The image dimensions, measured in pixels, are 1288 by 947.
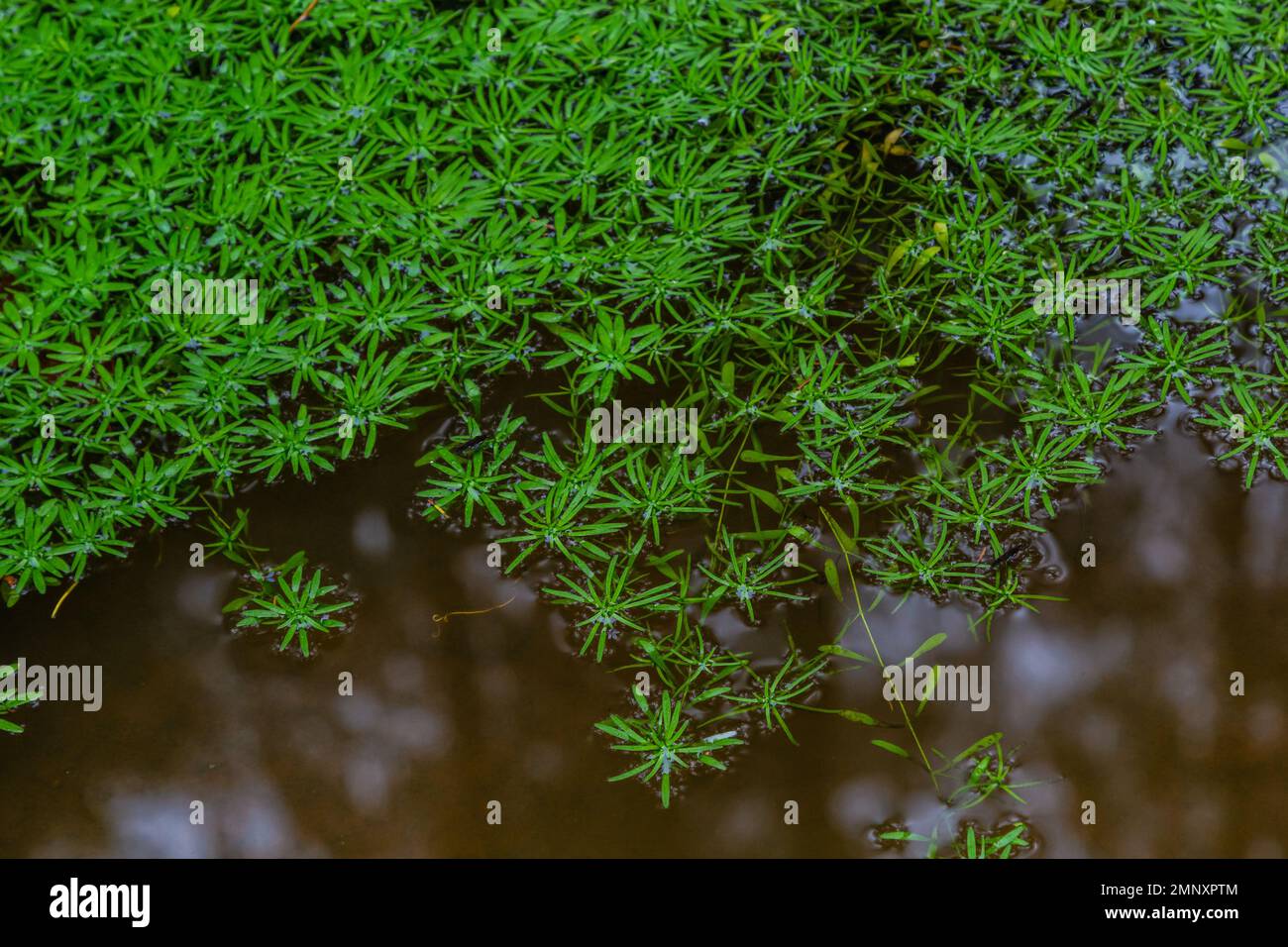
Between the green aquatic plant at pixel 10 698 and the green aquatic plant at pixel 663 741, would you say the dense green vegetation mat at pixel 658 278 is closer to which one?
the green aquatic plant at pixel 663 741

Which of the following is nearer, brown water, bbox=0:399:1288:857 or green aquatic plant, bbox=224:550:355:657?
brown water, bbox=0:399:1288:857

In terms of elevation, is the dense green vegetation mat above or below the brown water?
above

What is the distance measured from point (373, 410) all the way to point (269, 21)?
136cm

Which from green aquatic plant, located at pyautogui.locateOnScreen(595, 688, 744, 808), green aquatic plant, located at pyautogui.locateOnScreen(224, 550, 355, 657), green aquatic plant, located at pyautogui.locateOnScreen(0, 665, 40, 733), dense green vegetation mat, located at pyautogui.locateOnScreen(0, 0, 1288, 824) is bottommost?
green aquatic plant, located at pyautogui.locateOnScreen(595, 688, 744, 808)

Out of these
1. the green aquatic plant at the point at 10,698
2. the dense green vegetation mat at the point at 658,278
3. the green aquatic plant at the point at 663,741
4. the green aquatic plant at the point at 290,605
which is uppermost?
the dense green vegetation mat at the point at 658,278

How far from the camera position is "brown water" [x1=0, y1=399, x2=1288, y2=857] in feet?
7.86

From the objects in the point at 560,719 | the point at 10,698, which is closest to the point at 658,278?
the point at 560,719

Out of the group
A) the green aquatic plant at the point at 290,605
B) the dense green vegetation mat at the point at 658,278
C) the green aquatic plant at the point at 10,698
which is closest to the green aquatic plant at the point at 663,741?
the dense green vegetation mat at the point at 658,278

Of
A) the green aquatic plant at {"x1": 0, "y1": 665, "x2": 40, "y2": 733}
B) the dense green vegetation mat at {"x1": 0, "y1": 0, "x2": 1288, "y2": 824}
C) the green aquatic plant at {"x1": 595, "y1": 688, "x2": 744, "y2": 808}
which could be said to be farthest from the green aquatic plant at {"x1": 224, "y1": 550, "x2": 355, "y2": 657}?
the green aquatic plant at {"x1": 595, "y1": 688, "x2": 744, "y2": 808}

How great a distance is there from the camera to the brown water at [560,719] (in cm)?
240

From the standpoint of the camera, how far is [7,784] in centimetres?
242

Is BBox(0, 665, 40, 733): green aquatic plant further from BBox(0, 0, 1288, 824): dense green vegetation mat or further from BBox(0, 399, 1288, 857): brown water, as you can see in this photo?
BBox(0, 0, 1288, 824): dense green vegetation mat
